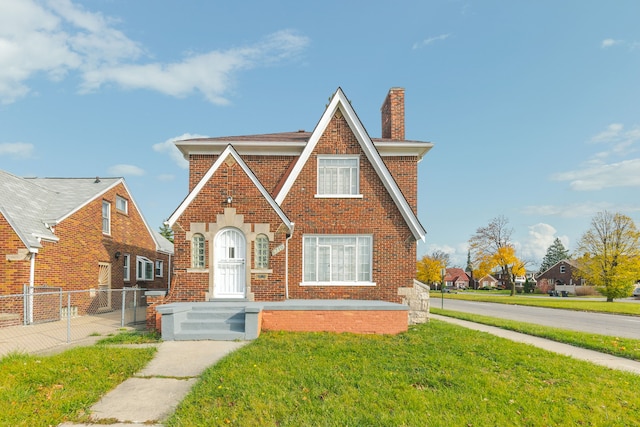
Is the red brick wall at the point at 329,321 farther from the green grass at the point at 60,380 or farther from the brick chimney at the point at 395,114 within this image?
the brick chimney at the point at 395,114

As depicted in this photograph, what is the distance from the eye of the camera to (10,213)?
13680mm

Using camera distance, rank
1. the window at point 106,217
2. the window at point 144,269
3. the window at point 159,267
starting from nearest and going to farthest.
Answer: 1. the window at point 106,217
2. the window at point 144,269
3. the window at point 159,267

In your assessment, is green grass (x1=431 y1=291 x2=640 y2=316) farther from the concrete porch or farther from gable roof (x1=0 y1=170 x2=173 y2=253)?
gable roof (x1=0 y1=170 x2=173 y2=253)

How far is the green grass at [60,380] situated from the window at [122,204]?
43.9ft

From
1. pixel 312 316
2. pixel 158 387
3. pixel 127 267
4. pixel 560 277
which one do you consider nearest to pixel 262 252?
pixel 312 316

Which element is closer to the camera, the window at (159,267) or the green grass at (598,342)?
the green grass at (598,342)

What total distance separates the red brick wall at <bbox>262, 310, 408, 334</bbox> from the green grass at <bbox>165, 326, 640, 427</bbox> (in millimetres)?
1909

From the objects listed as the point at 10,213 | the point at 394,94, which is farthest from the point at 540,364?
the point at 10,213

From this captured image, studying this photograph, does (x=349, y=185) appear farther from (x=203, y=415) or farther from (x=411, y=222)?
(x=203, y=415)

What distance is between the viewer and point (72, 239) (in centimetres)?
1611

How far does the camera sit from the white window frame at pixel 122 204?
20.1 m

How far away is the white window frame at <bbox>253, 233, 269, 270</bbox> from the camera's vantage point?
11.9 m

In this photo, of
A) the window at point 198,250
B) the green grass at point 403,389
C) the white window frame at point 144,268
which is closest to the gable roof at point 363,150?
the window at point 198,250

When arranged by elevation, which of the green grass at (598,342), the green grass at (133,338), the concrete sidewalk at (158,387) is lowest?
the green grass at (598,342)
